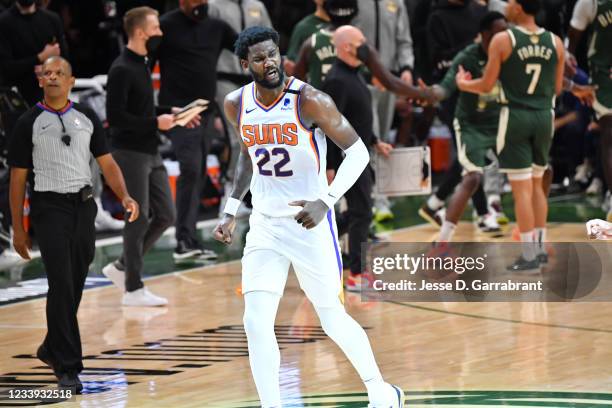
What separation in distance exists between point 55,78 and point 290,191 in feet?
6.13

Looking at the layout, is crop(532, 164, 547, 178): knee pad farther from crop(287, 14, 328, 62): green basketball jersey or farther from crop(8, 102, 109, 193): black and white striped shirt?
crop(8, 102, 109, 193): black and white striped shirt

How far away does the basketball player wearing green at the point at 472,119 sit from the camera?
12039 mm

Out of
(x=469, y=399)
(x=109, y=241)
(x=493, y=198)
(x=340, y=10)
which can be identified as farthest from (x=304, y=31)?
(x=469, y=399)

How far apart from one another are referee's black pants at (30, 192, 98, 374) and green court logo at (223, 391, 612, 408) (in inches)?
Result: 41.7

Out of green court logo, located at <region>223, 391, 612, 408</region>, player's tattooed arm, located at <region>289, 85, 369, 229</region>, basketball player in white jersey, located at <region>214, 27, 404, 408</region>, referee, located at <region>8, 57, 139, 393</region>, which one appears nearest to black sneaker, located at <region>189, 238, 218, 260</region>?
referee, located at <region>8, 57, 139, 393</region>

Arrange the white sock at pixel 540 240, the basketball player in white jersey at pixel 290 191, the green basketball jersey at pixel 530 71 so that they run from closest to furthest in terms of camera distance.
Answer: the basketball player in white jersey at pixel 290 191 → the green basketball jersey at pixel 530 71 → the white sock at pixel 540 240

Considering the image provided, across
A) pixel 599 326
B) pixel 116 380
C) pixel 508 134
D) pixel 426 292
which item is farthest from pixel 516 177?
pixel 116 380

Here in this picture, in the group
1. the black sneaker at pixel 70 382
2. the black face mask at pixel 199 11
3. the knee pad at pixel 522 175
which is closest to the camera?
the black sneaker at pixel 70 382

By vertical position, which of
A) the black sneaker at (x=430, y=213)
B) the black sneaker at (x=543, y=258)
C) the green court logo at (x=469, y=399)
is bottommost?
the black sneaker at (x=543, y=258)

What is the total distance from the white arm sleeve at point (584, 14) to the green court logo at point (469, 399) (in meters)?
5.78

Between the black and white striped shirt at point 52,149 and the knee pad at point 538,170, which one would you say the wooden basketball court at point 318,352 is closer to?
the black and white striped shirt at point 52,149

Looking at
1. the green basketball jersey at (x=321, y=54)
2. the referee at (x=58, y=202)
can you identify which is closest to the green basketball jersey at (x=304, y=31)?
the green basketball jersey at (x=321, y=54)

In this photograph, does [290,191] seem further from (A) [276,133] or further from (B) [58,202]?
(B) [58,202]

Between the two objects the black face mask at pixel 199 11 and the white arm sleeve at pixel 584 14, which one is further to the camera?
the black face mask at pixel 199 11
